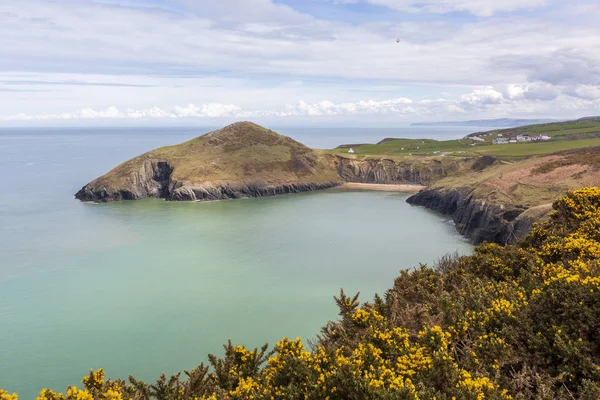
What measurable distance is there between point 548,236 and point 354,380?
2054cm

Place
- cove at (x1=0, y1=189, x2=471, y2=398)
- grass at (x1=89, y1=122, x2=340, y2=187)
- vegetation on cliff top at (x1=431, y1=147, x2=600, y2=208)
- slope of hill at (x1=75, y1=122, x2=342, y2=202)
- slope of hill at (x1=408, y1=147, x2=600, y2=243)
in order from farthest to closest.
A: grass at (x1=89, y1=122, x2=340, y2=187)
slope of hill at (x1=75, y1=122, x2=342, y2=202)
vegetation on cliff top at (x1=431, y1=147, x2=600, y2=208)
slope of hill at (x1=408, y1=147, x2=600, y2=243)
cove at (x1=0, y1=189, x2=471, y2=398)

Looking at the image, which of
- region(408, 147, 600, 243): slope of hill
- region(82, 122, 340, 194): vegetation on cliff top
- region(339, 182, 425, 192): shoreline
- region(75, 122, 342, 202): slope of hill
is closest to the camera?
region(408, 147, 600, 243): slope of hill

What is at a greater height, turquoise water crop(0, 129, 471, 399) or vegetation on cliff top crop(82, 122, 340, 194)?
vegetation on cliff top crop(82, 122, 340, 194)

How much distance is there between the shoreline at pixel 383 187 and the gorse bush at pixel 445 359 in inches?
3857

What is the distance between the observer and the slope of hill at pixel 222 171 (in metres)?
102

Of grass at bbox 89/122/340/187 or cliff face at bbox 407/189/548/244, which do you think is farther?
grass at bbox 89/122/340/187

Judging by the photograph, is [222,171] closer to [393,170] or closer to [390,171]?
[390,171]

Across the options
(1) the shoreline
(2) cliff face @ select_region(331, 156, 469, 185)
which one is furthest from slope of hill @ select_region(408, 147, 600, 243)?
(2) cliff face @ select_region(331, 156, 469, 185)

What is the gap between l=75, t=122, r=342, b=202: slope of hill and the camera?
102500mm

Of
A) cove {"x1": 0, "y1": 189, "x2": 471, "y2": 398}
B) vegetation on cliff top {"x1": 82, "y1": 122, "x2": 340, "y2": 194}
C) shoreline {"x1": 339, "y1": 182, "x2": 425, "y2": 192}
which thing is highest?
vegetation on cliff top {"x1": 82, "y1": 122, "x2": 340, "y2": 194}

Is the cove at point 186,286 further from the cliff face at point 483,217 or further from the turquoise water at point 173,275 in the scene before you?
the cliff face at point 483,217

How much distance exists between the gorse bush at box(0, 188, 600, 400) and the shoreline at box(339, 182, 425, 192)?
97960 mm

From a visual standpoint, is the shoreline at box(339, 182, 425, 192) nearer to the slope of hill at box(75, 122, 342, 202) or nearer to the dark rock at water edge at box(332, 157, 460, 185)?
the dark rock at water edge at box(332, 157, 460, 185)

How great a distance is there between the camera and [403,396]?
9.82m
